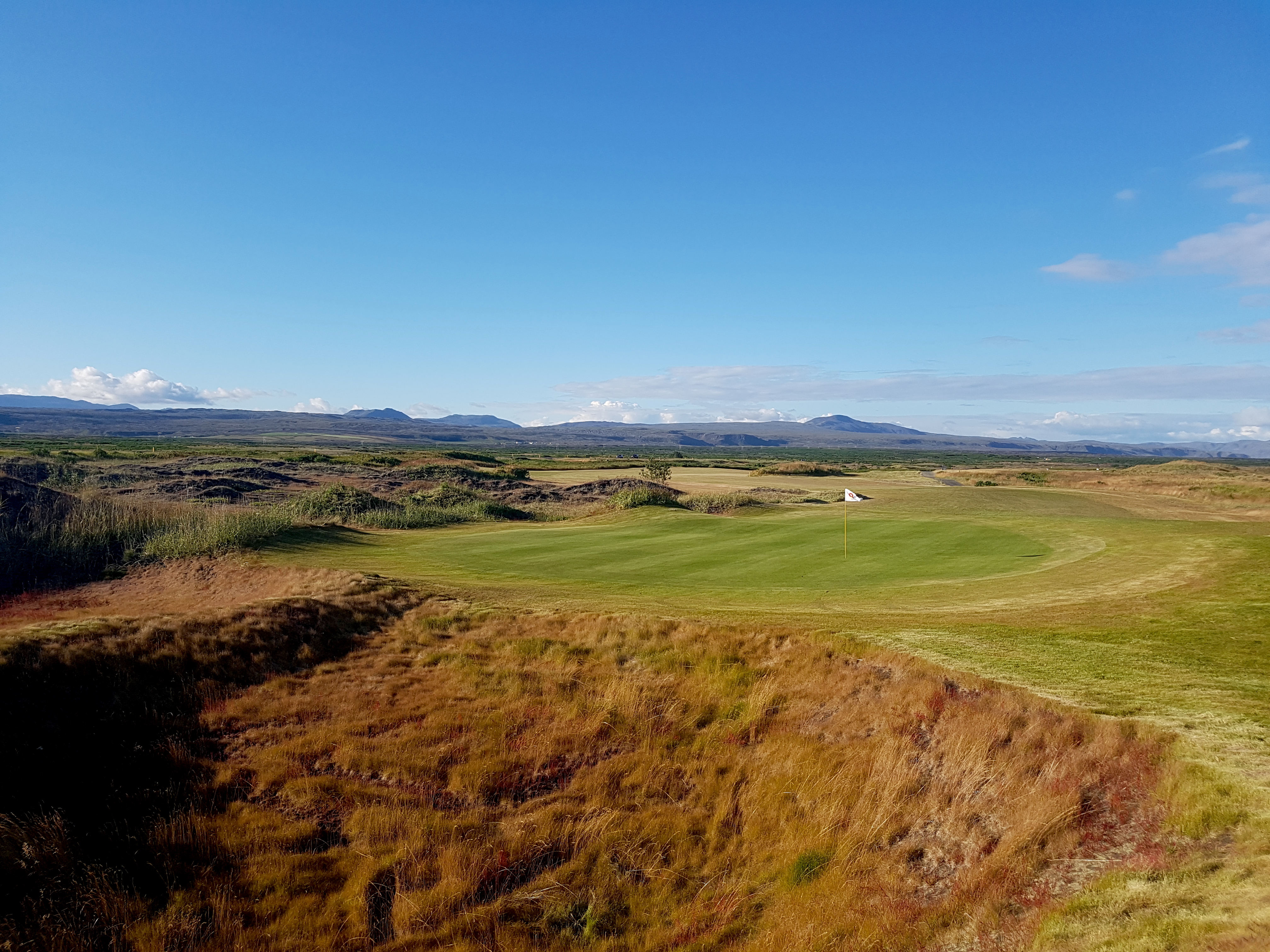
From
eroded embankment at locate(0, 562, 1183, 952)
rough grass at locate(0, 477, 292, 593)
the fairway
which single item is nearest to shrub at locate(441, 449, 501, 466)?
the fairway

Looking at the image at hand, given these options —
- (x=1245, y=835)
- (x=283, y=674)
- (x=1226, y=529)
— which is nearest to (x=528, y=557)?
(x=283, y=674)

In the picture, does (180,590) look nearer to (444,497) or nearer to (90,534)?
(90,534)

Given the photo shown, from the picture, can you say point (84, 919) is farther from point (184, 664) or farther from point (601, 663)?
point (601, 663)

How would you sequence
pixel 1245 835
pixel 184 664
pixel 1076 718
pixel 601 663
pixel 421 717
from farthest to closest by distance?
1. pixel 601 663
2. pixel 184 664
3. pixel 421 717
4. pixel 1076 718
5. pixel 1245 835

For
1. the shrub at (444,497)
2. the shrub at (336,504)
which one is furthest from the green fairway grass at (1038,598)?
the shrub at (444,497)

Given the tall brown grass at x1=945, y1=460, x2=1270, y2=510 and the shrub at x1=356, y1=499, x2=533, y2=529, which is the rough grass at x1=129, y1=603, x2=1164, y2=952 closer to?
the shrub at x1=356, y1=499, x2=533, y2=529

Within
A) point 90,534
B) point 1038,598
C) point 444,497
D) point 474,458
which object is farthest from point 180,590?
point 474,458

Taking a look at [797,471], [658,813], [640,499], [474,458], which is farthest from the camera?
[474,458]

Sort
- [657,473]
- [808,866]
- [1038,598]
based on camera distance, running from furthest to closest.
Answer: [657,473] < [1038,598] < [808,866]
